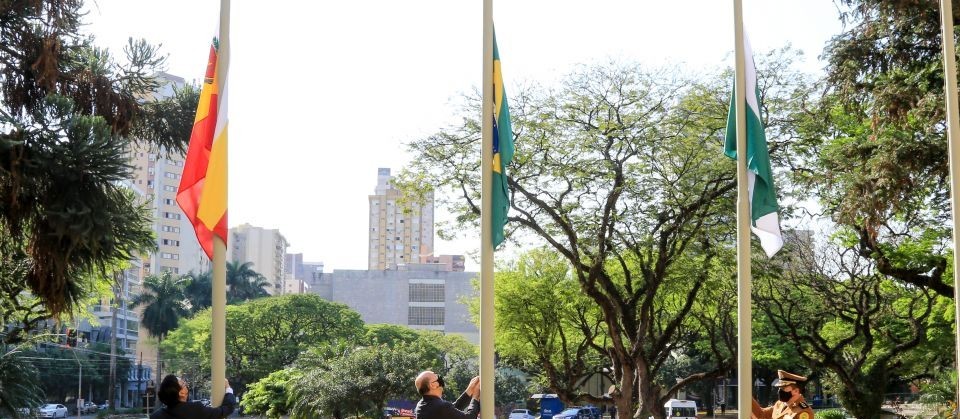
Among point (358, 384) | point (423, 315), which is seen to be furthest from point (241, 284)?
point (358, 384)

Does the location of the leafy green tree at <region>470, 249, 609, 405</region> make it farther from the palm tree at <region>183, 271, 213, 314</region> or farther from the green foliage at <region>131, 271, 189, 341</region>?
the palm tree at <region>183, 271, 213, 314</region>

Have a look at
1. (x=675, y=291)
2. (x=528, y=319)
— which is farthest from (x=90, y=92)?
(x=528, y=319)

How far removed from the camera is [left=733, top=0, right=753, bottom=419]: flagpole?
1041 cm

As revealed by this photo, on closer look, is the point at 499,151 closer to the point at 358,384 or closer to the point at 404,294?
the point at 358,384

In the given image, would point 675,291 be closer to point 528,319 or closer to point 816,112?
point 816,112

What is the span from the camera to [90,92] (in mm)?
15867

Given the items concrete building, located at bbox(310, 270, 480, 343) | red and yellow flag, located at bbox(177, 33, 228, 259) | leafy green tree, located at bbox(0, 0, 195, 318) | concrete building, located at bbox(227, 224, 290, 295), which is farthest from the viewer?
concrete building, located at bbox(227, 224, 290, 295)

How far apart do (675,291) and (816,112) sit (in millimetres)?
7700

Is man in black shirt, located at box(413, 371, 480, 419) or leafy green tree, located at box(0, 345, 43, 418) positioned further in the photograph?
leafy green tree, located at box(0, 345, 43, 418)

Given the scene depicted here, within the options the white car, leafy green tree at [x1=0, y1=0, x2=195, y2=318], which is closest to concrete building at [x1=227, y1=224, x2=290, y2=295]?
the white car

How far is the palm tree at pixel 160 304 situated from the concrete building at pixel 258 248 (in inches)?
2480

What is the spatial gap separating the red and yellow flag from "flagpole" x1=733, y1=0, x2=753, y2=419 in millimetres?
4807

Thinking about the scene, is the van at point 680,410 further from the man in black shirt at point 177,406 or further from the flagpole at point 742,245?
the man in black shirt at point 177,406

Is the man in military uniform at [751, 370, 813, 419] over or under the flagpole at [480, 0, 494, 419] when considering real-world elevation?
under
